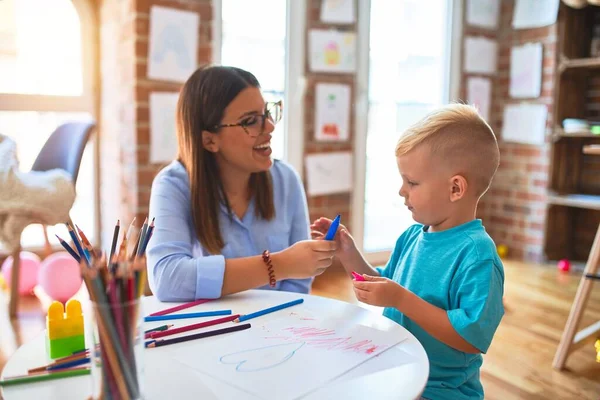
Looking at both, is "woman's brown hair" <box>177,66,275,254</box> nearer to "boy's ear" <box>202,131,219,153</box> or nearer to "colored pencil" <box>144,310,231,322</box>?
"boy's ear" <box>202,131,219,153</box>

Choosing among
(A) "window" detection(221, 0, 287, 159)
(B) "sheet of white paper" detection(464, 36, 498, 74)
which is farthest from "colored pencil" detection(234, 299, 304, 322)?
(B) "sheet of white paper" detection(464, 36, 498, 74)

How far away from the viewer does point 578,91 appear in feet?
12.2

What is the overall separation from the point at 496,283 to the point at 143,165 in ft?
7.03

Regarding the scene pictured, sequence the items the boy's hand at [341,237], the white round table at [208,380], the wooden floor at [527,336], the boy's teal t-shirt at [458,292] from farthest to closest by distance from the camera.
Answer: the wooden floor at [527,336], the boy's hand at [341,237], the boy's teal t-shirt at [458,292], the white round table at [208,380]

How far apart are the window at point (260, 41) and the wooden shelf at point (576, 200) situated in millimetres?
1863

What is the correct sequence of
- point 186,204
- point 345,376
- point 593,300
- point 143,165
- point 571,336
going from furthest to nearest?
point 593,300 < point 143,165 < point 571,336 < point 186,204 < point 345,376

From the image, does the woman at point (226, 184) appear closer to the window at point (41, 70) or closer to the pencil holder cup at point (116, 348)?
the pencil holder cup at point (116, 348)

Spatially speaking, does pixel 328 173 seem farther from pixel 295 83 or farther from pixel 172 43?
pixel 172 43

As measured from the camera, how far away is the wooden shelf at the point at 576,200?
3.33 m

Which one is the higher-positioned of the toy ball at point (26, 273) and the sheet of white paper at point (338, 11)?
the sheet of white paper at point (338, 11)

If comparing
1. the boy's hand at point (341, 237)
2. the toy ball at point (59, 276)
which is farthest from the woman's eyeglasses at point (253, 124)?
the toy ball at point (59, 276)

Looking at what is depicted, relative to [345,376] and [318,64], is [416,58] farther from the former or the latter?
[345,376]

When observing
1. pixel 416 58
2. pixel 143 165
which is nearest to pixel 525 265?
pixel 416 58

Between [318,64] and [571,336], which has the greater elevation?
[318,64]
